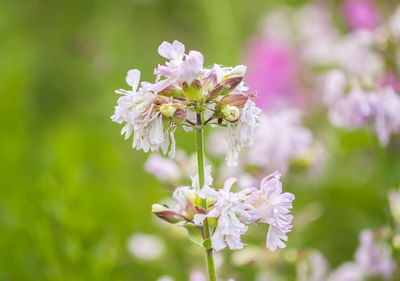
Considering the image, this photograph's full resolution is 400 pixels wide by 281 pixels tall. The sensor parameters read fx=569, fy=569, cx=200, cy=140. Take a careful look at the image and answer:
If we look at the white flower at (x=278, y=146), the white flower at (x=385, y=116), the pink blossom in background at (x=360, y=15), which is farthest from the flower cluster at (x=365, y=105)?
the pink blossom in background at (x=360, y=15)

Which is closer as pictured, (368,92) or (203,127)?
(203,127)

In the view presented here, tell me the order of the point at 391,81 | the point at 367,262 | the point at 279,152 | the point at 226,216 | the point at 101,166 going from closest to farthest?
the point at 226,216 → the point at 367,262 → the point at 279,152 → the point at 391,81 → the point at 101,166

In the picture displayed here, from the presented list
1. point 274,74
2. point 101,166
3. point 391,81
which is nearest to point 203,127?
point 391,81

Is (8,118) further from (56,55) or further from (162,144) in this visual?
(162,144)

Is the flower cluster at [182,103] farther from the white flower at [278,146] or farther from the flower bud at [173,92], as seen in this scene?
the white flower at [278,146]

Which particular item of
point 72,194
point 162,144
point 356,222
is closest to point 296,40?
point 356,222

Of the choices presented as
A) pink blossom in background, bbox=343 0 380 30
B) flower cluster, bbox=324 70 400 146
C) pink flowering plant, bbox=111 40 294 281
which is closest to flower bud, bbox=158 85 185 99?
pink flowering plant, bbox=111 40 294 281

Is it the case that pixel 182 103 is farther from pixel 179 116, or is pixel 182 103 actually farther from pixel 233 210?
pixel 233 210

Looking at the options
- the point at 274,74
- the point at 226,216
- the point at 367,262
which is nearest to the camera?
the point at 226,216
